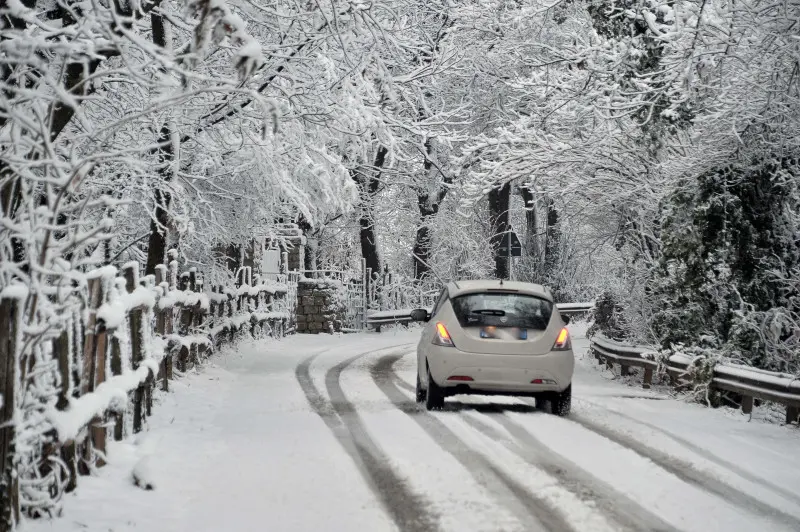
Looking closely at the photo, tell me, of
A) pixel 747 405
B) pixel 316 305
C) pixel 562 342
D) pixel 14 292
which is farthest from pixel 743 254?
pixel 316 305

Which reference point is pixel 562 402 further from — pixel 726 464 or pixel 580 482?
pixel 580 482

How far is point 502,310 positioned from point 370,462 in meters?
4.06

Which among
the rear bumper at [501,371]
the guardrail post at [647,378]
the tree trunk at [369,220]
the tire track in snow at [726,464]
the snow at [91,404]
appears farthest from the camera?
the tree trunk at [369,220]

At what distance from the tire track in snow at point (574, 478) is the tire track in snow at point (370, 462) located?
4.09ft

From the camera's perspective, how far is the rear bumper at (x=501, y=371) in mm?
11812

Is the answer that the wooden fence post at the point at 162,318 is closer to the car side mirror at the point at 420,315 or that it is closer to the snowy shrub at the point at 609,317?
the car side mirror at the point at 420,315

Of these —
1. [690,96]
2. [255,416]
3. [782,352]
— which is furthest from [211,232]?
[782,352]

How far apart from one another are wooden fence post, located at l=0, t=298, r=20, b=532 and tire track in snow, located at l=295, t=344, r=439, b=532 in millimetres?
2370

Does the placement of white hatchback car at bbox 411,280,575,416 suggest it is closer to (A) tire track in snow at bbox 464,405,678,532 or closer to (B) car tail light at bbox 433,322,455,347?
Answer: (B) car tail light at bbox 433,322,455,347

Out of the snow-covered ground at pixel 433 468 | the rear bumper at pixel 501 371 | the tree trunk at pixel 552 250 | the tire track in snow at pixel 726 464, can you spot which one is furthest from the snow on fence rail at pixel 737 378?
the tree trunk at pixel 552 250

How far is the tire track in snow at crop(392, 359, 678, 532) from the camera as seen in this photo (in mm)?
6762

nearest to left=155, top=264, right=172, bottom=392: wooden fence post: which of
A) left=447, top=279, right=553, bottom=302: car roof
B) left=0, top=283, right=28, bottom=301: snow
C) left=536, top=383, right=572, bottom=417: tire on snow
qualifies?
left=447, top=279, right=553, bottom=302: car roof

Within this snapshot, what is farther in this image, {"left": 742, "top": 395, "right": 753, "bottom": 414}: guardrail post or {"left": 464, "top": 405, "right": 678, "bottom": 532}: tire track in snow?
{"left": 742, "top": 395, "right": 753, "bottom": 414}: guardrail post

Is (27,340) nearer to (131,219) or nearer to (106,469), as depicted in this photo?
(106,469)
